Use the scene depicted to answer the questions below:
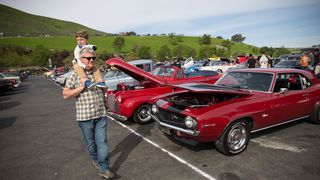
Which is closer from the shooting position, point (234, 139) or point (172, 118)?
point (234, 139)

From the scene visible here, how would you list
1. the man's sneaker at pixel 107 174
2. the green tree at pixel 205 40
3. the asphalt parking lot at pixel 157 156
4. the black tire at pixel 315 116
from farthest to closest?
the green tree at pixel 205 40, the black tire at pixel 315 116, the asphalt parking lot at pixel 157 156, the man's sneaker at pixel 107 174

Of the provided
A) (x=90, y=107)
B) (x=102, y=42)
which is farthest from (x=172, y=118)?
(x=102, y=42)

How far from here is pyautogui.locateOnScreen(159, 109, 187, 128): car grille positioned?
4.32 m

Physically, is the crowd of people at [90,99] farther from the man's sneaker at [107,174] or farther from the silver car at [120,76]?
the silver car at [120,76]

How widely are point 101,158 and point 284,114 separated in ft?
13.0

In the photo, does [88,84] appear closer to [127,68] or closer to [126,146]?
[126,146]

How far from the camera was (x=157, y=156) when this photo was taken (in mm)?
4527

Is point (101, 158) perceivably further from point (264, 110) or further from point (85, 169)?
point (264, 110)

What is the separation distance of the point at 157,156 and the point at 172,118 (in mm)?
794

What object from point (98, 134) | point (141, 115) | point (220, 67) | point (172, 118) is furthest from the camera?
point (220, 67)

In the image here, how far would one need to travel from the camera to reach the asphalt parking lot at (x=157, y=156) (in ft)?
12.6

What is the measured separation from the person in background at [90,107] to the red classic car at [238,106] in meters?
1.45

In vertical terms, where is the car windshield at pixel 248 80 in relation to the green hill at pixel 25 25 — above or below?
below

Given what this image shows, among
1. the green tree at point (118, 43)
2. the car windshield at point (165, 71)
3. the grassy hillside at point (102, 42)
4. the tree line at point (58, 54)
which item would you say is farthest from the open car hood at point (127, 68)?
the green tree at point (118, 43)
